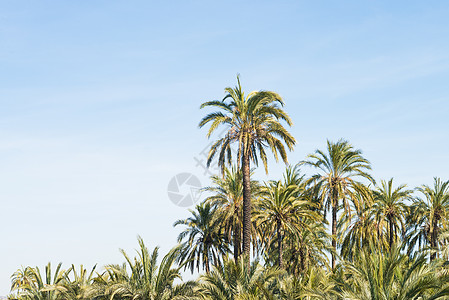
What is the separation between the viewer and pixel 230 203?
4419 centimetres

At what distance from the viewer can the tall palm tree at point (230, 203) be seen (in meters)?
43.5

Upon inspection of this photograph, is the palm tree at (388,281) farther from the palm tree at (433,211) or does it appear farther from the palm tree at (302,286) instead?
the palm tree at (433,211)

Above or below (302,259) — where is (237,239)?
above

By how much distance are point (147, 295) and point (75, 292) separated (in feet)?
30.0

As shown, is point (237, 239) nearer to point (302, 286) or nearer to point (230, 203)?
point (230, 203)

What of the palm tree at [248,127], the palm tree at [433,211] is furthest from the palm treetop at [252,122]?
the palm tree at [433,211]

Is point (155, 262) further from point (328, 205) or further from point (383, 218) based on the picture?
point (383, 218)

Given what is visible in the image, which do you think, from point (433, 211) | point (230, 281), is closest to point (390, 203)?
point (433, 211)

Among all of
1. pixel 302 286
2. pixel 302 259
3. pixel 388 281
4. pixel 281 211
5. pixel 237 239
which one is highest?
pixel 281 211

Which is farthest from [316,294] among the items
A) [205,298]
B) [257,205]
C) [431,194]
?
[431,194]

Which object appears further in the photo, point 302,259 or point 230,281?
point 302,259

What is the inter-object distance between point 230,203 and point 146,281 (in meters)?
16.0

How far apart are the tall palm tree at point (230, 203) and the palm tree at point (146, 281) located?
43.7 ft

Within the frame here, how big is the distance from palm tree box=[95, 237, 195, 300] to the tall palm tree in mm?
13315
